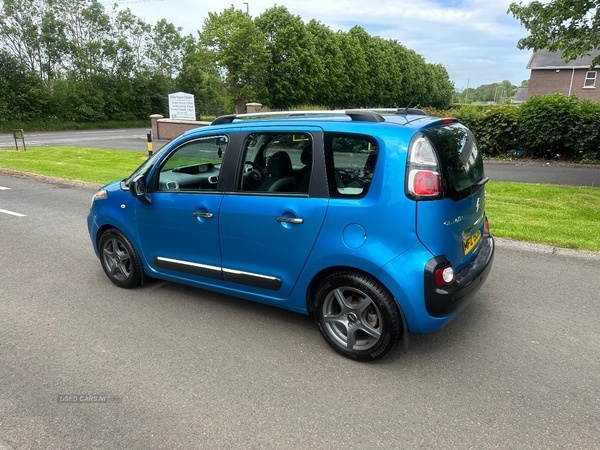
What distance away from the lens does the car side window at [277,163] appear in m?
3.55

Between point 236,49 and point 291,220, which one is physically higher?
point 236,49

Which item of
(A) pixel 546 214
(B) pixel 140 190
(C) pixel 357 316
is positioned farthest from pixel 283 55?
(C) pixel 357 316

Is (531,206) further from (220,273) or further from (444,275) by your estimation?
(220,273)

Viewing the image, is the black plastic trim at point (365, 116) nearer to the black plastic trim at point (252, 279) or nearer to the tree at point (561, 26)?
the black plastic trim at point (252, 279)

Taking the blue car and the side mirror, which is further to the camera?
the side mirror

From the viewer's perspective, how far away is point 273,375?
3219 millimetres

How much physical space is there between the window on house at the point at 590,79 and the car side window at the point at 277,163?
1762 inches

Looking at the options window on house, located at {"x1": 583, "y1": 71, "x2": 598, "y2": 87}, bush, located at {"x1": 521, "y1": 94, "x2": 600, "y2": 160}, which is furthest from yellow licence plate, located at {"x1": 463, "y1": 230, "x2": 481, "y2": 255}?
window on house, located at {"x1": 583, "y1": 71, "x2": 598, "y2": 87}

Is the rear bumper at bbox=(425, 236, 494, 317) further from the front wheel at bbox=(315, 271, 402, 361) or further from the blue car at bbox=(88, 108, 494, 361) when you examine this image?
the front wheel at bbox=(315, 271, 402, 361)

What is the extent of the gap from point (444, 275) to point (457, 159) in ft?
2.85

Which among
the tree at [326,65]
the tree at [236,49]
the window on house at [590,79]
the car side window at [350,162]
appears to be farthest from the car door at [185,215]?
the window on house at [590,79]

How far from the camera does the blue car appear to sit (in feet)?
10.0

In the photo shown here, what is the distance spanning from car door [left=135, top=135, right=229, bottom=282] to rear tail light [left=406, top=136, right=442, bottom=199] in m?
1.61

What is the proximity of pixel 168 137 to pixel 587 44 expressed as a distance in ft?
63.0
